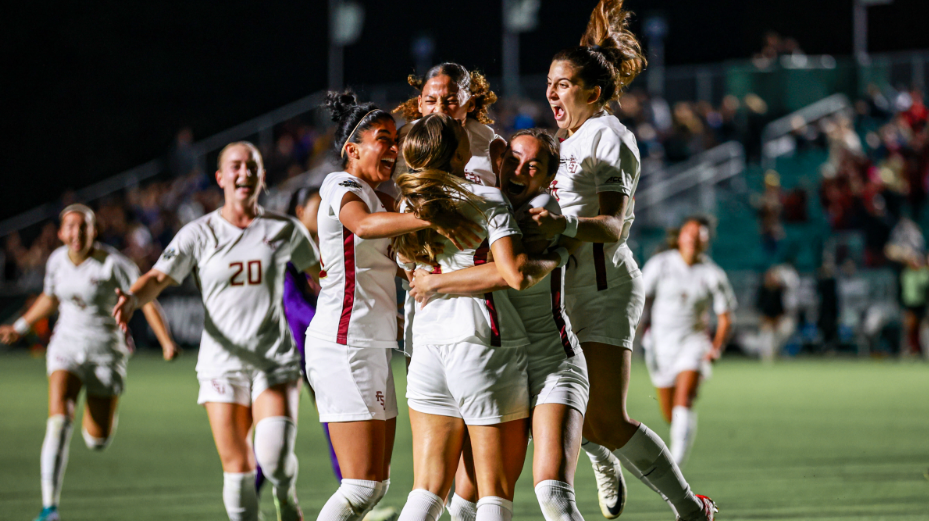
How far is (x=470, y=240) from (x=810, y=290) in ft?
61.5

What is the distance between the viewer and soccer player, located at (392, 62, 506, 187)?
15.1 feet

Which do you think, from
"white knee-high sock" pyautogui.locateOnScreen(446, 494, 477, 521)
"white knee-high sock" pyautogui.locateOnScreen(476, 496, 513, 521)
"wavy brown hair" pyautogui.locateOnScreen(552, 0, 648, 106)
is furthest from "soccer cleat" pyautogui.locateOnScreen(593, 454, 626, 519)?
"wavy brown hair" pyautogui.locateOnScreen(552, 0, 648, 106)

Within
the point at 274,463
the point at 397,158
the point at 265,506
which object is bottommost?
the point at 265,506

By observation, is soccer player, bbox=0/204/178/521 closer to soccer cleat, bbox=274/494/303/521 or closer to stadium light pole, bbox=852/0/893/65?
soccer cleat, bbox=274/494/303/521

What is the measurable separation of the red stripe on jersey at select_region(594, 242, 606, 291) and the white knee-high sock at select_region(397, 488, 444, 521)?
142 centimetres

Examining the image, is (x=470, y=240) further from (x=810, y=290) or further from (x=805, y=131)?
(x=805, y=131)

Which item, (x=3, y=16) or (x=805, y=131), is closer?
(x=805, y=131)

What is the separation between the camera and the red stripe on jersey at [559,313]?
165 inches

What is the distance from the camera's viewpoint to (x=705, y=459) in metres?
9.12

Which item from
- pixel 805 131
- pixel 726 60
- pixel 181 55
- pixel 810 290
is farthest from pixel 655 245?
pixel 181 55

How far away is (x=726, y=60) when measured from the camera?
35.0m

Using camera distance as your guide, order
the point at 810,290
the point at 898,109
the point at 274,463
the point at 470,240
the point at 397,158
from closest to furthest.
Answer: the point at 470,240, the point at 397,158, the point at 274,463, the point at 810,290, the point at 898,109

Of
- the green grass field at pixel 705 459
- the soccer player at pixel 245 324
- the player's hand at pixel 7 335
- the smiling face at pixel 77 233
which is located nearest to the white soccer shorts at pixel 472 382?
the soccer player at pixel 245 324

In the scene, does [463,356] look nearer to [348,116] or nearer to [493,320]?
[493,320]
